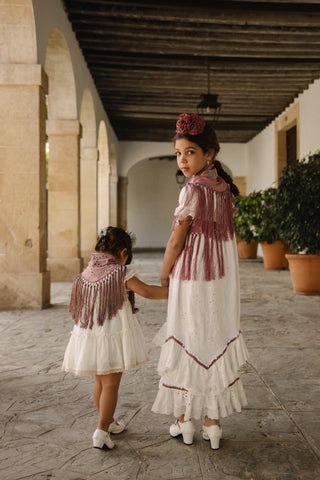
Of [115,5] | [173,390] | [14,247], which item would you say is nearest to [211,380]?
[173,390]

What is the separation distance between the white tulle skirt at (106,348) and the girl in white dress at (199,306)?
15 cm

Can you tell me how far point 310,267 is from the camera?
6.37m

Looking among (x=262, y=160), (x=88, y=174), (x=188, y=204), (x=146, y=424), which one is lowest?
(x=146, y=424)

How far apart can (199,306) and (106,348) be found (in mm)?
436

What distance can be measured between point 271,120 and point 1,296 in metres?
10.2

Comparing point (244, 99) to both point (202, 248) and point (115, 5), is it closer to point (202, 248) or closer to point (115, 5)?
point (115, 5)

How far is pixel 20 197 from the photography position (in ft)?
17.2

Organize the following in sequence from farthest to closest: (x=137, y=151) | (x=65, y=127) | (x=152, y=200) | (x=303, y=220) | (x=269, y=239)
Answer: (x=152, y=200) < (x=137, y=151) < (x=269, y=239) < (x=65, y=127) < (x=303, y=220)

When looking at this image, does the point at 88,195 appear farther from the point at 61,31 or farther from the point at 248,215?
the point at 61,31

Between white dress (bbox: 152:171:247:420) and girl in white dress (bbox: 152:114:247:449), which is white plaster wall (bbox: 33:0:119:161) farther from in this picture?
white dress (bbox: 152:171:247:420)

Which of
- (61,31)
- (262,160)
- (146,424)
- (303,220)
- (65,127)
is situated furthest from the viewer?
(262,160)

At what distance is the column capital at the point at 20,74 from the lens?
16.9 ft

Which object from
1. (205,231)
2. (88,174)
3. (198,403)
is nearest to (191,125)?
(205,231)

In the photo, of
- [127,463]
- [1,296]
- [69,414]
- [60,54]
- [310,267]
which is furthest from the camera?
[60,54]
